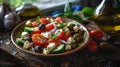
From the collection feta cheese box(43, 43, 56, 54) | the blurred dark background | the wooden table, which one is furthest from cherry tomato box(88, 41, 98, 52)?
the blurred dark background

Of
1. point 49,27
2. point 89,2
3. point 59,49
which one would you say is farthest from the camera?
point 89,2

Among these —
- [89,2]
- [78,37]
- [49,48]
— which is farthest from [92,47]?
[89,2]

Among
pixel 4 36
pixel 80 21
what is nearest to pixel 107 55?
pixel 80 21

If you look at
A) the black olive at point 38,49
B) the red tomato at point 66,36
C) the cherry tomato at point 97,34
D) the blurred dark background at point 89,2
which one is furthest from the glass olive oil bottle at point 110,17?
the blurred dark background at point 89,2

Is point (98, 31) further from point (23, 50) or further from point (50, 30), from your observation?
point (23, 50)

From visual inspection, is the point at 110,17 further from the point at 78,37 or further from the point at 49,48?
the point at 49,48

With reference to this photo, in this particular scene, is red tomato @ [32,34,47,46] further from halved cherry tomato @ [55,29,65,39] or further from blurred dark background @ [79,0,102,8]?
blurred dark background @ [79,0,102,8]

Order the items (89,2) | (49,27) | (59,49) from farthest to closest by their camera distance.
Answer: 1. (89,2)
2. (49,27)
3. (59,49)
